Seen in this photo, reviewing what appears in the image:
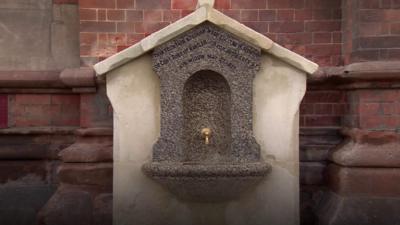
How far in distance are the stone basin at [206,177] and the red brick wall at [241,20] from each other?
185 cm

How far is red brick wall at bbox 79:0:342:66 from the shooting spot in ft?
17.3

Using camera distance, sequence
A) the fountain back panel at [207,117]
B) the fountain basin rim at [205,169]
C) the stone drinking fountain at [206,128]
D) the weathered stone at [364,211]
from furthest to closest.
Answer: the weathered stone at [364,211] → the fountain back panel at [207,117] → the stone drinking fountain at [206,128] → the fountain basin rim at [205,169]

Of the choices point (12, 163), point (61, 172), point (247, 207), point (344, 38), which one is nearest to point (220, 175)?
point (247, 207)

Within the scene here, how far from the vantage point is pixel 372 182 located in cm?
468

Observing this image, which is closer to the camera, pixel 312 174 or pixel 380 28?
pixel 380 28

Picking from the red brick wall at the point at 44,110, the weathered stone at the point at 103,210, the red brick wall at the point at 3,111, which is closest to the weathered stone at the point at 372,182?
the weathered stone at the point at 103,210

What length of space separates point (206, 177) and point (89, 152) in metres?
1.65

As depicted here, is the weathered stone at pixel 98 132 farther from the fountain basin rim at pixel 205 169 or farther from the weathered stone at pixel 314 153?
the weathered stone at pixel 314 153

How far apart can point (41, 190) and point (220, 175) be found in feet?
8.17

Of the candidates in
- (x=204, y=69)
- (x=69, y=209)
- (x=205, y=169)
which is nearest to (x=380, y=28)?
(x=204, y=69)

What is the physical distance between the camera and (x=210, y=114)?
13.9 feet

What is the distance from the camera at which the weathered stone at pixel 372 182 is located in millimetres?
4672

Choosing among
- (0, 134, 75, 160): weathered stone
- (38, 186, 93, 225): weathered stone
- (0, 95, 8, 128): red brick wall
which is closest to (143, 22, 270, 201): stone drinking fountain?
(38, 186, 93, 225): weathered stone

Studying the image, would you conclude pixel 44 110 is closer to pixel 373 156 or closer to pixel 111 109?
pixel 111 109
